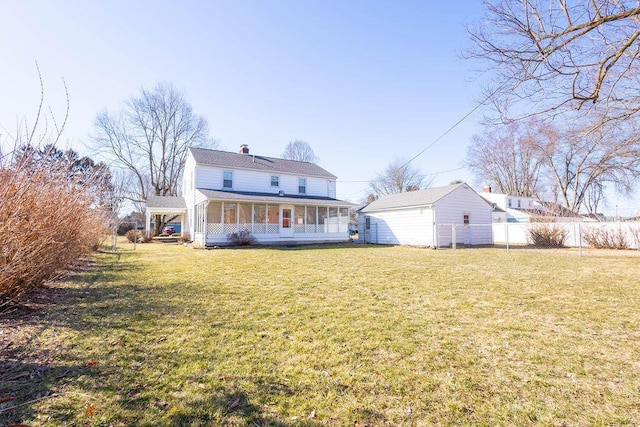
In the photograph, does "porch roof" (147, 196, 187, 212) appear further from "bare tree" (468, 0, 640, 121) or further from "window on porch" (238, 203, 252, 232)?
"bare tree" (468, 0, 640, 121)

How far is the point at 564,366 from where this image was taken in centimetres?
283

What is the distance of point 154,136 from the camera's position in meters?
31.4

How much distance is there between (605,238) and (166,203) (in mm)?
30515

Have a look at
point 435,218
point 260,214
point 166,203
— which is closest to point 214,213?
point 260,214

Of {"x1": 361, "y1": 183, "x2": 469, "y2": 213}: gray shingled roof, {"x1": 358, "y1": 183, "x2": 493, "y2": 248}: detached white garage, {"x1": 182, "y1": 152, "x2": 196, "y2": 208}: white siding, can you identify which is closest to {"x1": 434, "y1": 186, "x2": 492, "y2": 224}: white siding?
{"x1": 358, "y1": 183, "x2": 493, "y2": 248}: detached white garage

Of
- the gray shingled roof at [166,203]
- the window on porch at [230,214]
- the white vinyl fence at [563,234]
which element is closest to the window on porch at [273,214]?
the window on porch at [230,214]

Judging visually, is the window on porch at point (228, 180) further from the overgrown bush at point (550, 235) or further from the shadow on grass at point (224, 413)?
the overgrown bush at point (550, 235)

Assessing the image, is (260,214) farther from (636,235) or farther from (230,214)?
(636,235)

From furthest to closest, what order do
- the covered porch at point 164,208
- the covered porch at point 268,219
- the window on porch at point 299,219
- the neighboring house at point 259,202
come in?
1. the covered porch at point 164,208
2. the window on porch at point 299,219
3. the neighboring house at point 259,202
4. the covered porch at point 268,219

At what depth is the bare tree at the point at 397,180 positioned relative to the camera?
43812 mm

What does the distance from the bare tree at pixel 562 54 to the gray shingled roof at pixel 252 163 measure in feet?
55.8

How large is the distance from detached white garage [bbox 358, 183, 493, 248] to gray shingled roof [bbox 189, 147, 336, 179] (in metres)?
6.04

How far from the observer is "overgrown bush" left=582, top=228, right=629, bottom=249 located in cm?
1567

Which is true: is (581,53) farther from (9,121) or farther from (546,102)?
(9,121)
